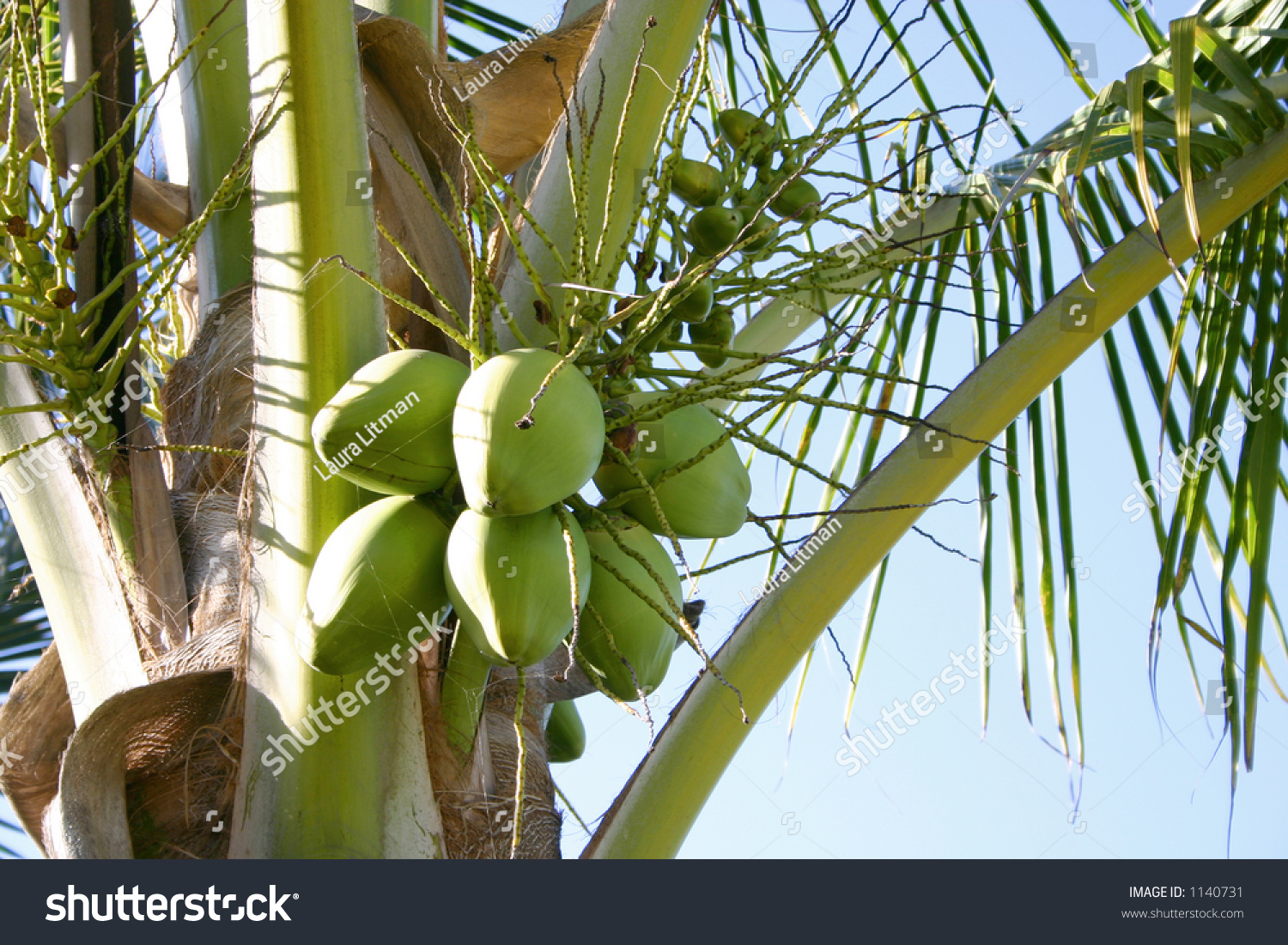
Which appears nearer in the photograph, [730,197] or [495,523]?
[495,523]

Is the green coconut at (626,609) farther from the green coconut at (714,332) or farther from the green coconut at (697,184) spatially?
the green coconut at (697,184)

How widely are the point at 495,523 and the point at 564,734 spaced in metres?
0.91

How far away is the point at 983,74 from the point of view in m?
2.25

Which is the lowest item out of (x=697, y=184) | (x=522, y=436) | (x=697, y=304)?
(x=522, y=436)

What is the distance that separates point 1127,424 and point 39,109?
69.4 inches

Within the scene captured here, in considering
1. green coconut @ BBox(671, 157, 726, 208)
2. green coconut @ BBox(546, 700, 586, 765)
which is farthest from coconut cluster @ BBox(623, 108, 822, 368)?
green coconut @ BBox(546, 700, 586, 765)

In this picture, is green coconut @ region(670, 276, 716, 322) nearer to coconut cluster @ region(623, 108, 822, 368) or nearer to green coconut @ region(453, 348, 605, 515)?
coconut cluster @ region(623, 108, 822, 368)

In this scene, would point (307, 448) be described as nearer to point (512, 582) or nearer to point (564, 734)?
point (512, 582)

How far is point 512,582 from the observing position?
1072 millimetres

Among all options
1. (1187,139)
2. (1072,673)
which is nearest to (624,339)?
(1187,139)

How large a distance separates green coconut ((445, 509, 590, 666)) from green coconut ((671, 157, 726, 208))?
0.66 meters

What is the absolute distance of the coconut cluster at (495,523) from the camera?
1061 millimetres

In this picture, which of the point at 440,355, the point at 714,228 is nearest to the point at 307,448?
the point at 440,355

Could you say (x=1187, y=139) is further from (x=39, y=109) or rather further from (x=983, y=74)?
(x=39, y=109)
